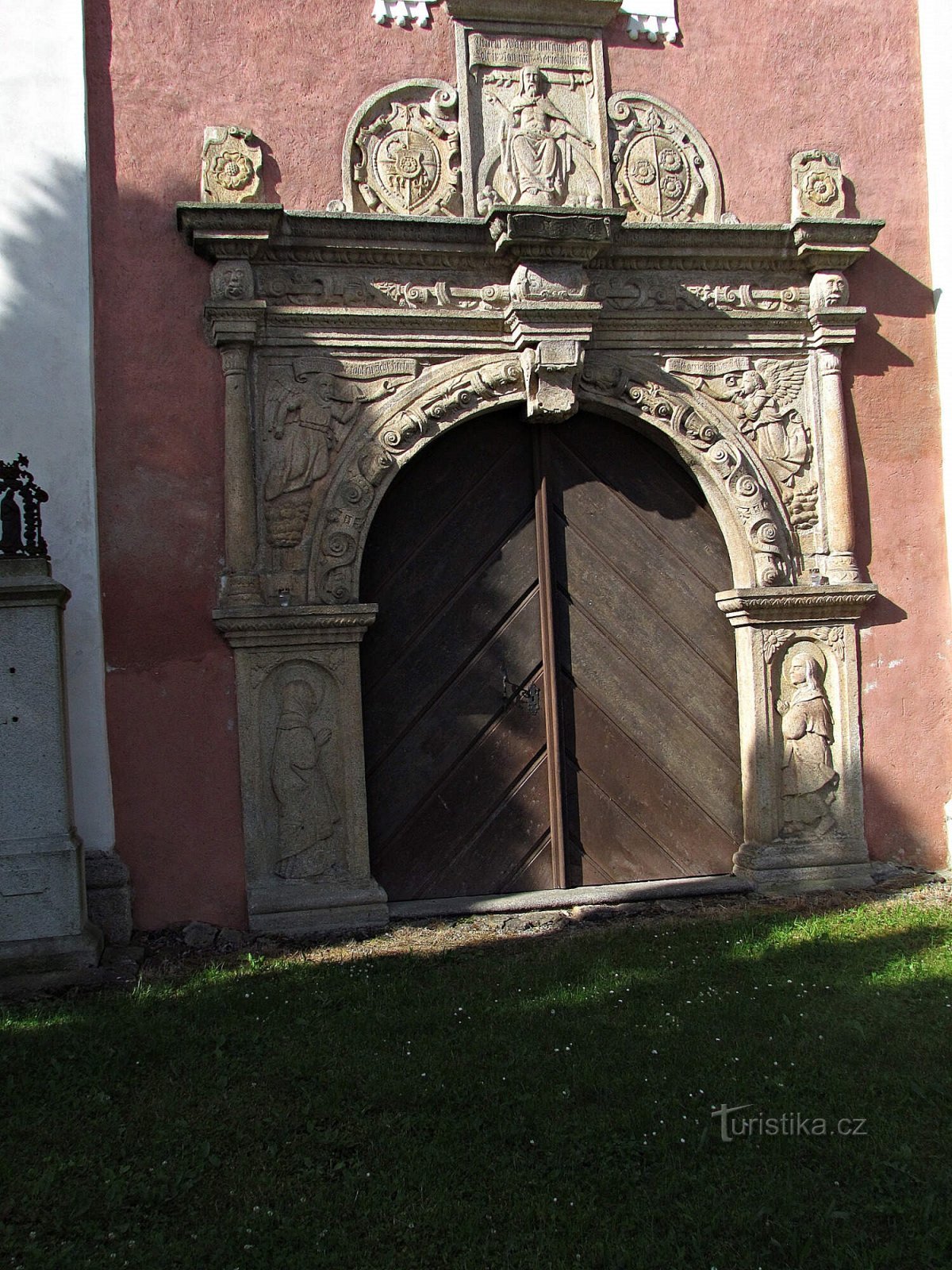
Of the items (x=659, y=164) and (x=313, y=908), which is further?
(x=659, y=164)

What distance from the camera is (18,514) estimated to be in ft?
14.0

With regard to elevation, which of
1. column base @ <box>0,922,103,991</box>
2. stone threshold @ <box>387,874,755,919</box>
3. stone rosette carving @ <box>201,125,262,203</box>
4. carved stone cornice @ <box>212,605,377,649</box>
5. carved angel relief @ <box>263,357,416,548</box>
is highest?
stone rosette carving @ <box>201,125,262,203</box>

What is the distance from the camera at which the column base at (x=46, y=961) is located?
4.12 metres

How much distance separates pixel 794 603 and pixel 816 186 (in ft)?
6.42

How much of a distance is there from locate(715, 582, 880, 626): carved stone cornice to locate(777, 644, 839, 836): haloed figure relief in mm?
216

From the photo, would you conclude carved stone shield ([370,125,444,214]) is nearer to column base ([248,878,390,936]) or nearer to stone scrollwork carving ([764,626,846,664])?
stone scrollwork carving ([764,626,846,664])

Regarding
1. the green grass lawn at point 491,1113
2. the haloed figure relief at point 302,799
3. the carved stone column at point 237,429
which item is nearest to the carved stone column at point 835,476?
the green grass lawn at point 491,1113

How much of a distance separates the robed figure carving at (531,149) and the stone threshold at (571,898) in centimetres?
308

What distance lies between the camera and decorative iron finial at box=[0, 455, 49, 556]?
4.25m

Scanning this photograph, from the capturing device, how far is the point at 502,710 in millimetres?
5293

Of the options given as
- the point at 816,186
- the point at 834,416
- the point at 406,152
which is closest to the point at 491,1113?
the point at 834,416

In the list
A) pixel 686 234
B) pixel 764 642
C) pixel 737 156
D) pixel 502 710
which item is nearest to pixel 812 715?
pixel 764 642

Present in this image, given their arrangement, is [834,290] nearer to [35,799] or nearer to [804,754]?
[804,754]

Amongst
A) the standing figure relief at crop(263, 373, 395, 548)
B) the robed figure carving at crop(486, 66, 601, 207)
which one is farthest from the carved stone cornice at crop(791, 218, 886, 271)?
the standing figure relief at crop(263, 373, 395, 548)
